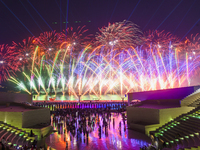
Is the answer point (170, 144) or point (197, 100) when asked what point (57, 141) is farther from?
point (197, 100)

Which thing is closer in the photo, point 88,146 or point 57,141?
point 88,146

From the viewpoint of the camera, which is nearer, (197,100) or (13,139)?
(13,139)

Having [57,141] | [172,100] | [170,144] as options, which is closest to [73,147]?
[57,141]

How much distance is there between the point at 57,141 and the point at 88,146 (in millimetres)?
2686

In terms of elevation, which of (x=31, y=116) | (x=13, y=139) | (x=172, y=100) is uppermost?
(x=172, y=100)

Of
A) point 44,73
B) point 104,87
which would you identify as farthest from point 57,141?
point 104,87

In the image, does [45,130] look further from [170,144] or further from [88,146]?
[170,144]

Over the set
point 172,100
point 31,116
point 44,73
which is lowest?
point 31,116

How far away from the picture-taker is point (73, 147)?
13.5m

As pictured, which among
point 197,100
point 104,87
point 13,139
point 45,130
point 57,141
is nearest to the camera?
point 57,141

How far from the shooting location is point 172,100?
21.2m

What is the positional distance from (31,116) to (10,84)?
177 ft

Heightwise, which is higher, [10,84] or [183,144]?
[10,84]

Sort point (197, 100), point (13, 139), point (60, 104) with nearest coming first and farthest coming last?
point (13, 139) → point (197, 100) → point (60, 104)
